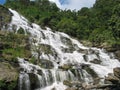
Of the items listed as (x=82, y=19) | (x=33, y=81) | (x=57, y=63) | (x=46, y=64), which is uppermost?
(x=82, y=19)

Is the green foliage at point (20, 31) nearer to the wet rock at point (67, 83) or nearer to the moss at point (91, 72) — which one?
the moss at point (91, 72)

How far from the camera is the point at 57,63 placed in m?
37.3

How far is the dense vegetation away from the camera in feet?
177

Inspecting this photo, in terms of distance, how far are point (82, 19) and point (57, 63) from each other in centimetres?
3044

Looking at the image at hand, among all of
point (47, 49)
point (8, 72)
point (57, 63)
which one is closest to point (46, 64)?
point (57, 63)

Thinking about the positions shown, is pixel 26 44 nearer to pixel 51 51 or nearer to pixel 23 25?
pixel 51 51

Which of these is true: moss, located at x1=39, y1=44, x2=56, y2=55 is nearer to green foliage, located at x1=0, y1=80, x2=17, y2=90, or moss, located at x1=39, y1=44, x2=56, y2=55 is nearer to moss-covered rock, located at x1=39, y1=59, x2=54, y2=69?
moss-covered rock, located at x1=39, y1=59, x2=54, y2=69

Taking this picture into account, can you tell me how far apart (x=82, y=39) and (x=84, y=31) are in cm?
315

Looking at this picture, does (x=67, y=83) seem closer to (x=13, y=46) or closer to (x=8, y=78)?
(x=8, y=78)

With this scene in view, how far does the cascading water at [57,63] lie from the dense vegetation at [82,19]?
313 inches

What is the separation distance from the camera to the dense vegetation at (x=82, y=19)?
54078 millimetres

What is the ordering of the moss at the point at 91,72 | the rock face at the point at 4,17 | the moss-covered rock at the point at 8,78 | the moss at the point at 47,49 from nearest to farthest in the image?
the moss-covered rock at the point at 8,78 < the moss at the point at 91,72 < the moss at the point at 47,49 < the rock face at the point at 4,17

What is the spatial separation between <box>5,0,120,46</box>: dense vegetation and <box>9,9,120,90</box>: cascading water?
26.1 feet

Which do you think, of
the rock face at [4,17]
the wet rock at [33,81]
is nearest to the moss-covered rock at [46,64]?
the wet rock at [33,81]
